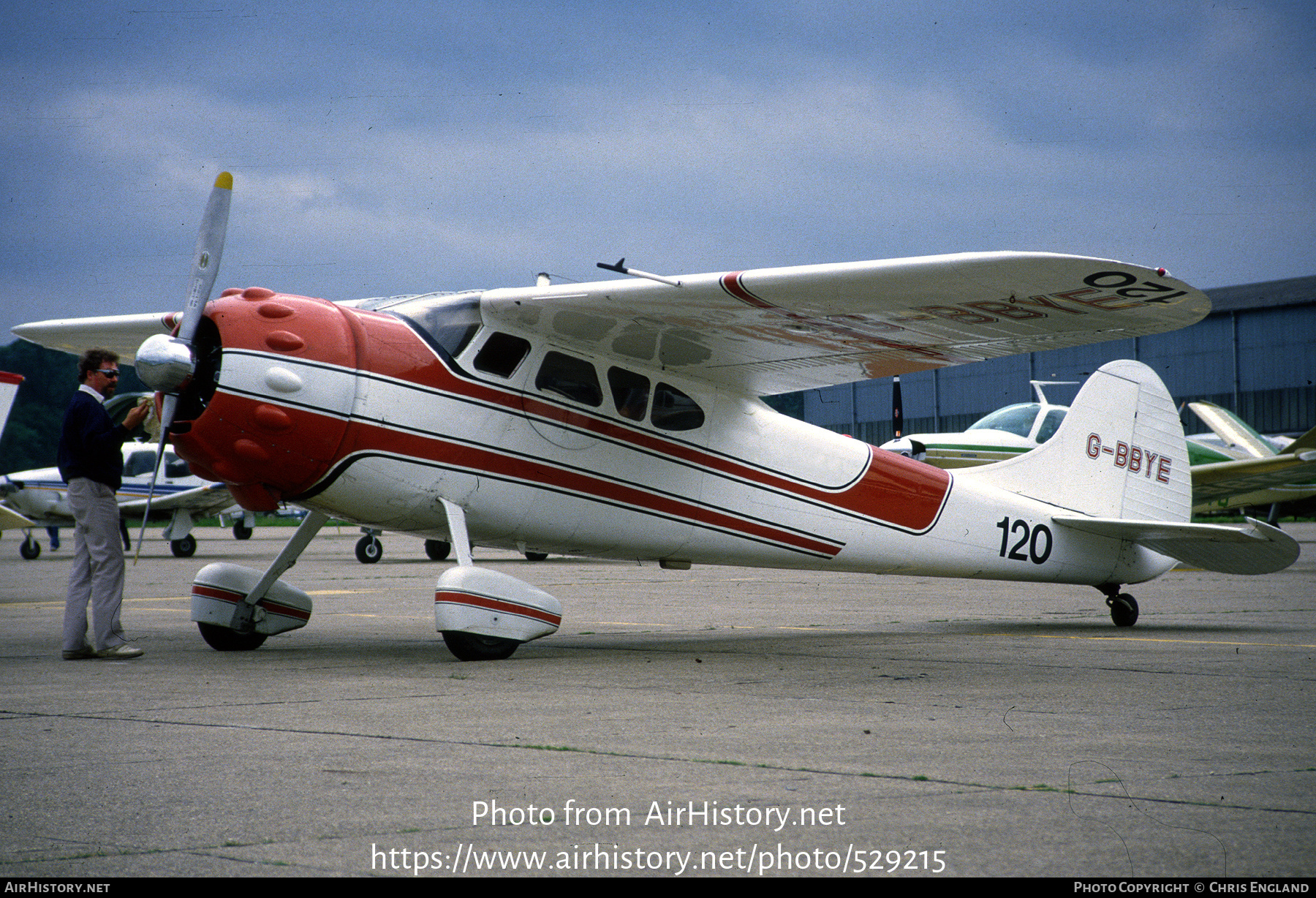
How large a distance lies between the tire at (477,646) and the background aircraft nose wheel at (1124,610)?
18.4 feet

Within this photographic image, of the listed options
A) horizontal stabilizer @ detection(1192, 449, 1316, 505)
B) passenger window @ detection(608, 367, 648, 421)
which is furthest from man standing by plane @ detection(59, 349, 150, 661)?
horizontal stabilizer @ detection(1192, 449, 1316, 505)

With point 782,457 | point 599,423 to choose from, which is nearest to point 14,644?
point 599,423

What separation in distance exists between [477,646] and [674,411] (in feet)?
7.96

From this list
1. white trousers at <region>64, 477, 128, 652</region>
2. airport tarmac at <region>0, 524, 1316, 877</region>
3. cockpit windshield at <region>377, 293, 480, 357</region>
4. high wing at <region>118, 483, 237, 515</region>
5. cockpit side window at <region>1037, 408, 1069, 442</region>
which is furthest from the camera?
high wing at <region>118, 483, 237, 515</region>

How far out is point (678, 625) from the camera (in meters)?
10.2

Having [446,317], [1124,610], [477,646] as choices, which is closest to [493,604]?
[477,646]

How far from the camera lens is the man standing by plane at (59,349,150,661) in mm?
7398

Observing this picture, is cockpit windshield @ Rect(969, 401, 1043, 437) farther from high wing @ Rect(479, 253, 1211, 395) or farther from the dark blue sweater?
the dark blue sweater

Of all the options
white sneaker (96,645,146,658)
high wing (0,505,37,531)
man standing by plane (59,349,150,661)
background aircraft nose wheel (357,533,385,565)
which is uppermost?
man standing by plane (59,349,150,661)

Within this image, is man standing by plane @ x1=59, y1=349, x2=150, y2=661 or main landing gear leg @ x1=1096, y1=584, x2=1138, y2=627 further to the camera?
main landing gear leg @ x1=1096, y1=584, x2=1138, y2=627

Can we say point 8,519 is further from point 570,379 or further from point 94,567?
point 570,379

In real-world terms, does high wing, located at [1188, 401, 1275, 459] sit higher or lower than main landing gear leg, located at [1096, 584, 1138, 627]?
lower

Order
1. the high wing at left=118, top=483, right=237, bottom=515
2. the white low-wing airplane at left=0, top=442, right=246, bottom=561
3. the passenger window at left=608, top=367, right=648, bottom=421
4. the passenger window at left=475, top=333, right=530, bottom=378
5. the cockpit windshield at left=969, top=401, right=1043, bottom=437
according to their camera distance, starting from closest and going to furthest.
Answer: the passenger window at left=475, top=333, right=530, bottom=378 → the passenger window at left=608, top=367, right=648, bottom=421 → the cockpit windshield at left=969, top=401, right=1043, bottom=437 → the white low-wing airplane at left=0, top=442, right=246, bottom=561 → the high wing at left=118, top=483, right=237, bottom=515

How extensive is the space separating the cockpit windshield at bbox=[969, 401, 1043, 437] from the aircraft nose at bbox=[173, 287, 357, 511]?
1572 cm
